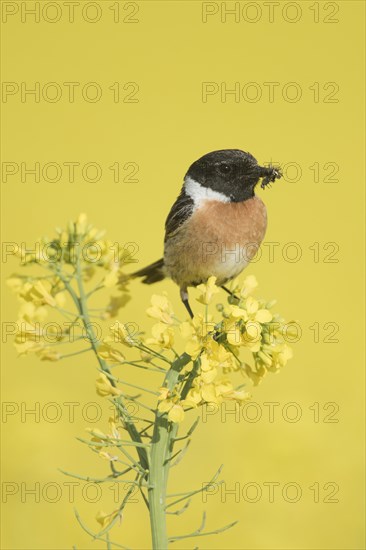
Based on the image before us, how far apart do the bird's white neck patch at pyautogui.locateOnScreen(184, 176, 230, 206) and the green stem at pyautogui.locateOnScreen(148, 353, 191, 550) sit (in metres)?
1.51

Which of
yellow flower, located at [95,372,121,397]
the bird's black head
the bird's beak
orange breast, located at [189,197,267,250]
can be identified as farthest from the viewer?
orange breast, located at [189,197,267,250]

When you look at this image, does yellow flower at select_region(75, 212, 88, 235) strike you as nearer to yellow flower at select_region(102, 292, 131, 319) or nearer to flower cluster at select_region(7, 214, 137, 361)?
flower cluster at select_region(7, 214, 137, 361)

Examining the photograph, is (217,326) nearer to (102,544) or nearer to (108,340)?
(108,340)

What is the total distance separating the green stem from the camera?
1688mm

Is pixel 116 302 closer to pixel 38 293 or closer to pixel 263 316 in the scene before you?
pixel 38 293

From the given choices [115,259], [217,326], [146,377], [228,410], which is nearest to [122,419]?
[217,326]

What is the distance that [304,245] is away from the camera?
5.88 metres

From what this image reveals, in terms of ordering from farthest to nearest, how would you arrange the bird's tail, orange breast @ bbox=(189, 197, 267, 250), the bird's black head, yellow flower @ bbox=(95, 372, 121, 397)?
the bird's tail → orange breast @ bbox=(189, 197, 267, 250) → the bird's black head → yellow flower @ bbox=(95, 372, 121, 397)

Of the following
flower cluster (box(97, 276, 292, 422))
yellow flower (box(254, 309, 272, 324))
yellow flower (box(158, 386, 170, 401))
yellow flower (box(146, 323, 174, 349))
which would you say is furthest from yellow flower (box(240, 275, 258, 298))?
yellow flower (box(158, 386, 170, 401))

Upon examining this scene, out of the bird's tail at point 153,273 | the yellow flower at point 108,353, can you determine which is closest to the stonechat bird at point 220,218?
the bird's tail at point 153,273

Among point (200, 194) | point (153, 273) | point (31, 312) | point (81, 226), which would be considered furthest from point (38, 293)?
point (153, 273)

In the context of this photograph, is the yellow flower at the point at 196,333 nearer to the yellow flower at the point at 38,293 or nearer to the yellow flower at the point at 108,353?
the yellow flower at the point at 108,353

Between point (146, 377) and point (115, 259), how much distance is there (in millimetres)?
2417

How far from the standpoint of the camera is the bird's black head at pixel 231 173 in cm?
306
